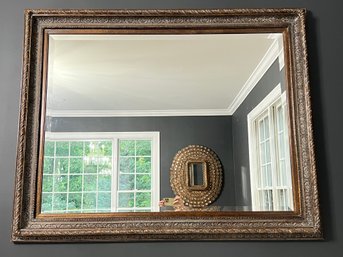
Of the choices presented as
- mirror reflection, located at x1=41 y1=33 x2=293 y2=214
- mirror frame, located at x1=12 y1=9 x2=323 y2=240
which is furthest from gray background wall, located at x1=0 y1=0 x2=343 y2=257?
mirror reflection, located at x1=41 y1=33 x2=293 y2=214

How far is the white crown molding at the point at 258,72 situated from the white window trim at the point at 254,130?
0.07 meters

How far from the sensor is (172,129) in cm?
156

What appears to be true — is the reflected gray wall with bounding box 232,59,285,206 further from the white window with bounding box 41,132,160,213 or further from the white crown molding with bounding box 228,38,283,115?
the white window with bounding box 41,132,160,213

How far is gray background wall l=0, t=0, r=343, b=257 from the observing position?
58.1 inches

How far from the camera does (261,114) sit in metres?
1.56

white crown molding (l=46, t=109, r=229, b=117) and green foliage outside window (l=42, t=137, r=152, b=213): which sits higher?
white crown molding (l=46, t=109, r=229, b=117)

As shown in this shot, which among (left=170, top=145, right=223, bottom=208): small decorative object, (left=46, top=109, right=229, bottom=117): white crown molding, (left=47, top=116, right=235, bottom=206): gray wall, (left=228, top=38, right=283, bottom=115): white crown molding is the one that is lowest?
(left=170, top=145, right=223, bottom=208): small decorative object

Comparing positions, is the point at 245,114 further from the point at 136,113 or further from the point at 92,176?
the point at 92,176

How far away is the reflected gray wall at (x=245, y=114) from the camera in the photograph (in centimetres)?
154

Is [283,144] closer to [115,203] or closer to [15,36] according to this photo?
[115,203]

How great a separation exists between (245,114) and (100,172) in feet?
2.17

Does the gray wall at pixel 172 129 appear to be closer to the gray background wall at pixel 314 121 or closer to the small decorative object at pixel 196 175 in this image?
the small decorative object at pixel 196 175

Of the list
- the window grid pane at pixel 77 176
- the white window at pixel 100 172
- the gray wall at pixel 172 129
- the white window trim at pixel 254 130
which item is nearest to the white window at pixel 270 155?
the white window trim at pixel 254 130

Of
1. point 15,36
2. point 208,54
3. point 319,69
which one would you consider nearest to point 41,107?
point 15,36
